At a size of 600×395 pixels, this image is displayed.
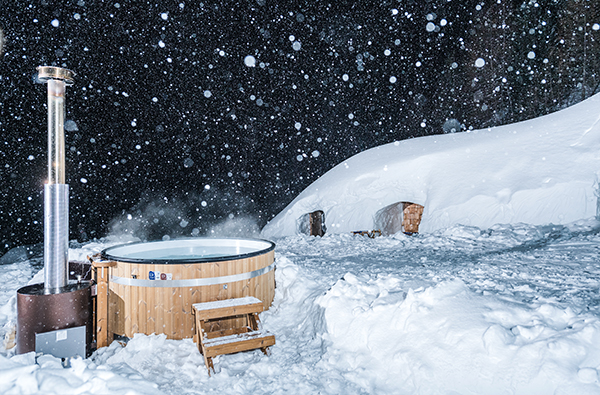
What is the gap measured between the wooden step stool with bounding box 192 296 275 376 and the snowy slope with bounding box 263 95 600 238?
30.3ft

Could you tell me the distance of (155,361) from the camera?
13.0 ft

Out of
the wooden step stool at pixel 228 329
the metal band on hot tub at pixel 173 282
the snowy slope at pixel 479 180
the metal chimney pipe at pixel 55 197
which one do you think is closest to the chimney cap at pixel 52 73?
the metal chimney pipe at pixel 55 197

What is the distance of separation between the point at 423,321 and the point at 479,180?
34.0 feet

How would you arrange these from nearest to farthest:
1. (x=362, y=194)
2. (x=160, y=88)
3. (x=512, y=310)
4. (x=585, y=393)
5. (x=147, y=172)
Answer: (x=585, y=393) < (x=512, y=310) < (x=362, y=194) < (x=160, y=88) < (x=147, y=172)

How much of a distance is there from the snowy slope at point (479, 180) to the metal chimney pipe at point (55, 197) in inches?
431

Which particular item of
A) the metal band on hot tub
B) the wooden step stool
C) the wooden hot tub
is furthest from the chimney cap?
the wooden step stool

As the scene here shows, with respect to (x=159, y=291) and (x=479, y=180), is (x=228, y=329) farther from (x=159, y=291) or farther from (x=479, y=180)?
(x=479, y=180)

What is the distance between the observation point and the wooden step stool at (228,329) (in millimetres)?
3867

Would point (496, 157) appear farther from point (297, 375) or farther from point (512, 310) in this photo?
point (297, 375)

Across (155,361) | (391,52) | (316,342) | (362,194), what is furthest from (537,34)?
(155,361)

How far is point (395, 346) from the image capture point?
11.1 feet

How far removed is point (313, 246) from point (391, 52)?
43.2 ft

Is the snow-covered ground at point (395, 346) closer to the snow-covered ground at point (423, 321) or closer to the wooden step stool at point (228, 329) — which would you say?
the snow-covered ground at point (423, 321)

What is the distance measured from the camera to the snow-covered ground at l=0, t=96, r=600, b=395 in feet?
8.60
